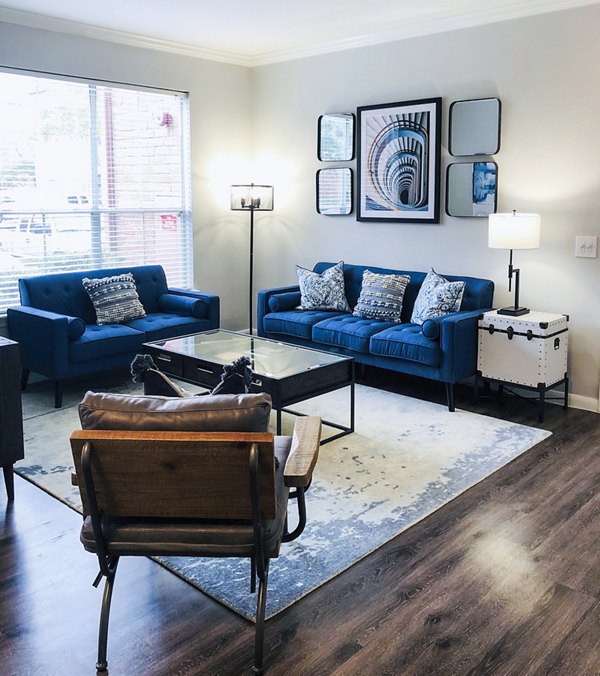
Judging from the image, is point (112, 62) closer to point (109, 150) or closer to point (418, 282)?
point (109, 150)

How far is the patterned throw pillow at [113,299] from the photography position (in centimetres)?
540

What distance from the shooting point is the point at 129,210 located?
6.06 m

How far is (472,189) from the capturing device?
5.23m

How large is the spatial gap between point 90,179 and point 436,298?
2.88 meters

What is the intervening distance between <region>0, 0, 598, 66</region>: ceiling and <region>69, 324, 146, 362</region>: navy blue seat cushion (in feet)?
7.29

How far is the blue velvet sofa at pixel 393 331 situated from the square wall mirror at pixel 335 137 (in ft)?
3.05

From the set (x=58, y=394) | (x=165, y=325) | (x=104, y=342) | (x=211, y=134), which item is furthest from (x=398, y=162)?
(x=58, y=394)

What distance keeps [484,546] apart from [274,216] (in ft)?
14.5

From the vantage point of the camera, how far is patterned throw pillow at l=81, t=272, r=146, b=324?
17.7ft

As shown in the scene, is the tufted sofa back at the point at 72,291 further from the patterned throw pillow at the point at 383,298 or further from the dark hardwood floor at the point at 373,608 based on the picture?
the dark hardwood floor at the point at 373,608

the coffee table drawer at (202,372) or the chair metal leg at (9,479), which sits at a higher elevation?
the coffee table drawer at (202,372)

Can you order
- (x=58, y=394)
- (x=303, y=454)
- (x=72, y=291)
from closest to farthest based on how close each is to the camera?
(x=303, y=454)
(x=58, y=394)
(x=72, y=291)

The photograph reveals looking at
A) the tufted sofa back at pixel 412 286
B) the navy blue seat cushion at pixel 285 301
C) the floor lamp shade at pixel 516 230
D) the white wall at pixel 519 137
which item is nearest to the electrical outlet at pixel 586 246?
the white wall at pixel 519 137

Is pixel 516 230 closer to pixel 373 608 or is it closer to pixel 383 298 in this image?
pixel 383 298
